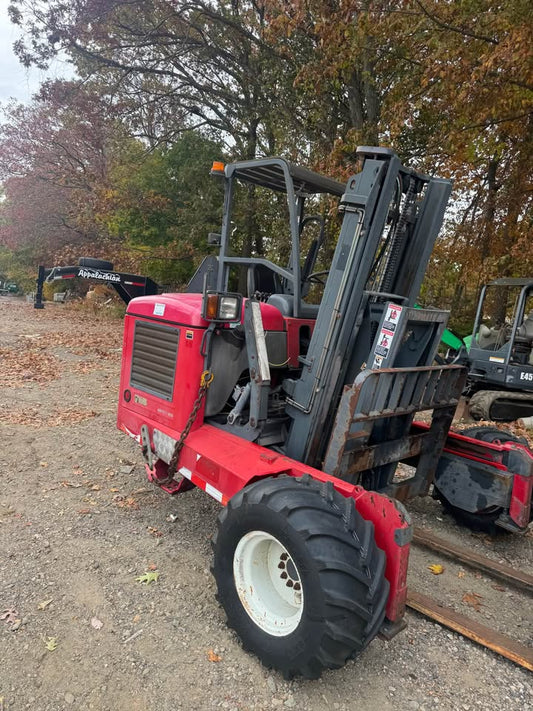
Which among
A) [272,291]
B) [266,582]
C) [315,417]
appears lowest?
[266,582]

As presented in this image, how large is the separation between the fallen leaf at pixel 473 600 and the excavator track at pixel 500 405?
5730mm

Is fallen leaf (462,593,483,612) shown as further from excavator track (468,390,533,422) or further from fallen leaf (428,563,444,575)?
excavator track (468,390,533,422)

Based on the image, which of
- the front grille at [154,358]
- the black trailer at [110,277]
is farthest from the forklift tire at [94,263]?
the front grille at [154,358]

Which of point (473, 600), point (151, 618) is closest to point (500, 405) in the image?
point (473, 600)

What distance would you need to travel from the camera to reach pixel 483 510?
13.7 ft

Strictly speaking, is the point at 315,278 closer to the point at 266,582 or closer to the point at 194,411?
→ the point at 194,411

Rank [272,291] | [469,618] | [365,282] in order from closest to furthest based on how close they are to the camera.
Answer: [469,618] → [365,282] → [272,291]

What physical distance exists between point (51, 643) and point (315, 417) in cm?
202

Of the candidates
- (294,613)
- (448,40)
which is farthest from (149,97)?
(294,613)

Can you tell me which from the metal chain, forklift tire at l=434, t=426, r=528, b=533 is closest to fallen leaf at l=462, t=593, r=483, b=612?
forklift tire at l=434, t=426, r=528, b=533

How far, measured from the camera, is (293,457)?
3.51 metres

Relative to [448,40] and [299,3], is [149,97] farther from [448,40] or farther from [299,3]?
[448,40]

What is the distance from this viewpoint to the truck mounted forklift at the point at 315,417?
2.56m

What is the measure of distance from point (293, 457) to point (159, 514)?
5.05 feet
